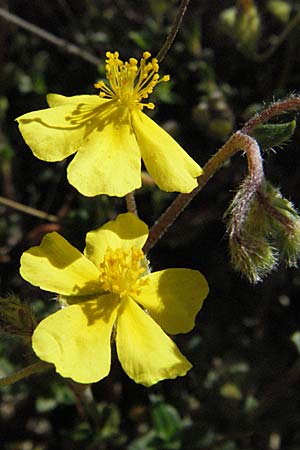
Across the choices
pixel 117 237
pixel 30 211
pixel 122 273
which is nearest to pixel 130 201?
pixel 117 237

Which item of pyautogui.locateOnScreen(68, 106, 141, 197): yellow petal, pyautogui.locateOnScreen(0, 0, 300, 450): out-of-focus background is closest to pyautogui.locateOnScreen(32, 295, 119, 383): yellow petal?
pyautogui.locateOnScreen(68, 106, 141, 197): yellow petal

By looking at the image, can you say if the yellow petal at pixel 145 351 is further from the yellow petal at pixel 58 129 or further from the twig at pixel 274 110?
the twig at pixel 274 110

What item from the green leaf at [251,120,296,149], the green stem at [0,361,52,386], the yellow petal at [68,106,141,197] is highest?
the green leaf at [251,120,296,149]

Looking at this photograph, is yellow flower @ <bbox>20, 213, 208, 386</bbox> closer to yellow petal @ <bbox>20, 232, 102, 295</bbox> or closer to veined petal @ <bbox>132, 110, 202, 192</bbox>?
yellow petal @ <bbox>20, 232, 102, 295</bbox>

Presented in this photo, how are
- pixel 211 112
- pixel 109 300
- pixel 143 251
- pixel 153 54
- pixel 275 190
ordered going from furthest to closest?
pixel 153 54 → pixel 211 112 → pixel 143 251 → pixel 109 300 → pixel 275 190

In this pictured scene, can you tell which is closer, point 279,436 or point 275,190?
point 275,190

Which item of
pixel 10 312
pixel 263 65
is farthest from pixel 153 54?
pixel 10 312

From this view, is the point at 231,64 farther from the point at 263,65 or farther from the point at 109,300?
the point at 109,300

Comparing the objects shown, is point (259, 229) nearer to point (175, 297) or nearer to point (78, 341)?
point (175, 297)
